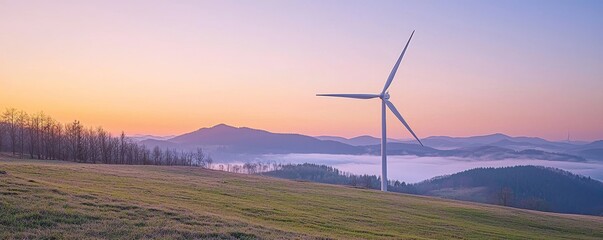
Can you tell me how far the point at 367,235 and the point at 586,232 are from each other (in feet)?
101

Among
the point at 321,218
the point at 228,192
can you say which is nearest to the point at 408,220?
the point at 321,218

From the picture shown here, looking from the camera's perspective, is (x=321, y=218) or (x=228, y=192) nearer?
(x=321, y=218)

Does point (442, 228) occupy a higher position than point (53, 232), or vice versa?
point (53, 232)

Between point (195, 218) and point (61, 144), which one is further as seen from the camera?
point (61, 144)

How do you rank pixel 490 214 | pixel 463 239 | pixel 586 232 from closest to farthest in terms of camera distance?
pixel 463 239, pixel 586 232, pixel 490 214

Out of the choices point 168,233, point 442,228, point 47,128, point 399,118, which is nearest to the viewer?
point 168,233

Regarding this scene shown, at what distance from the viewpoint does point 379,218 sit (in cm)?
3550

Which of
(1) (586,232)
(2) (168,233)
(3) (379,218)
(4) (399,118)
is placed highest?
(4) (399,118)

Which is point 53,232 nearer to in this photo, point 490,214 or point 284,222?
point 284,222

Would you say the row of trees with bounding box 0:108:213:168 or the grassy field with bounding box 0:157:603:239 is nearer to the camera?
the grassy field with bounding box 0:157:603:239

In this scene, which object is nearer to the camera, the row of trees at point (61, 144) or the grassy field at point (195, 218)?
the grassy field at point (195, 218)

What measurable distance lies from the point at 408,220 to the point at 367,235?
11.9 metres

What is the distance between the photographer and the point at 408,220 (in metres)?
36.8

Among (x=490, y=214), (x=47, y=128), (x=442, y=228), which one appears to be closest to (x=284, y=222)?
(x=442, y=228)
